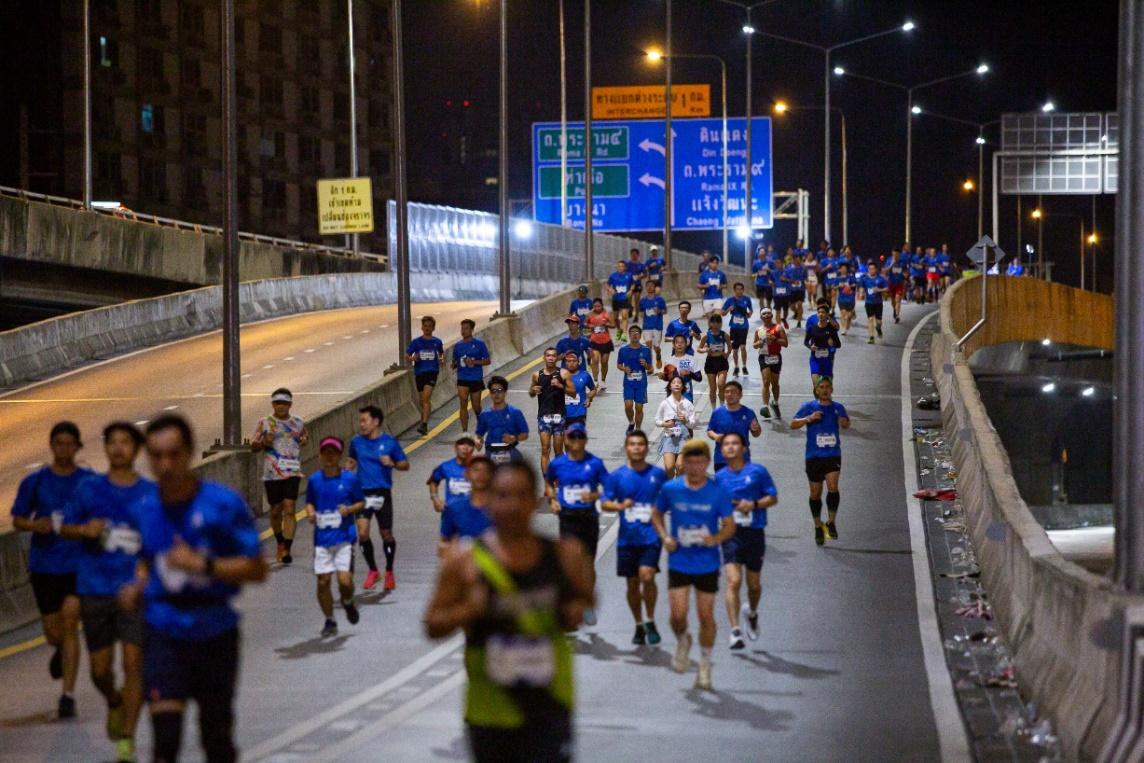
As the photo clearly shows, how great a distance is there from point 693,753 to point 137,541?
Result: 3327 mm

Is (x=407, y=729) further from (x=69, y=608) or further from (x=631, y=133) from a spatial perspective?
(x=631, y=133)

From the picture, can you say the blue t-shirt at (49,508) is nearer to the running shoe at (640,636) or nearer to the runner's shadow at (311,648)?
the runner's shadow at (311,648)

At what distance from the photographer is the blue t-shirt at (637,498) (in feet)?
45.0

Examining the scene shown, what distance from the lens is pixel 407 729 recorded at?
1131 cm

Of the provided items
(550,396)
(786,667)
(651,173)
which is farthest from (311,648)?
A: (651,173)

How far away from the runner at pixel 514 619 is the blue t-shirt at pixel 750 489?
7.90 metres

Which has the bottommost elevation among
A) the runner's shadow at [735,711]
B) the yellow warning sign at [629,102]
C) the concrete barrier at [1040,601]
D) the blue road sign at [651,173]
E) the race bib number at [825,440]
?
the runner's shadow at [735,711]

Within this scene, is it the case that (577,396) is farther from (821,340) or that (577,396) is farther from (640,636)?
(640,636)

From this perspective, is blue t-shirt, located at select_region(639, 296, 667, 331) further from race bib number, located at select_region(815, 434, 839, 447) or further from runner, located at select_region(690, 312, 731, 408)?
race bib number, located at select_region(815, 434, 839, 447)

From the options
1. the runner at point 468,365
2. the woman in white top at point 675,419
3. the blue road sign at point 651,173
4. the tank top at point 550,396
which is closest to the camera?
the woman in white top at point 675,419

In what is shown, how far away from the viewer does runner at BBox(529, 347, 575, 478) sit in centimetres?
2239

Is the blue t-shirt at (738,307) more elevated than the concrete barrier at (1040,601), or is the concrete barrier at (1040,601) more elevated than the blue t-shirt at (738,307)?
the blue t-shirt at (738,307)

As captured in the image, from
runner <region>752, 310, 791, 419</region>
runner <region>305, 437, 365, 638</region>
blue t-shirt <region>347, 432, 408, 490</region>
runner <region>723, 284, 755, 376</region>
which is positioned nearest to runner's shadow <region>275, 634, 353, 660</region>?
runner <region>305, 437, 365, 638</region>

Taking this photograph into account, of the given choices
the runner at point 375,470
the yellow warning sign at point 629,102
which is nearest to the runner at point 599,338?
the runner at point 375,470
